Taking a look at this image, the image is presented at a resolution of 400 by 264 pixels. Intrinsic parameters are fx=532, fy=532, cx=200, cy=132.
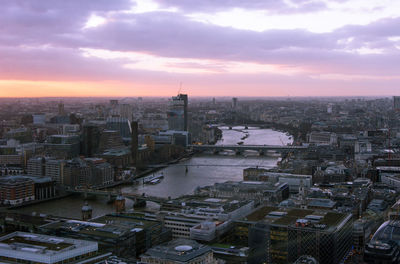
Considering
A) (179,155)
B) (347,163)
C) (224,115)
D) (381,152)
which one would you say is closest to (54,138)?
(179,155)

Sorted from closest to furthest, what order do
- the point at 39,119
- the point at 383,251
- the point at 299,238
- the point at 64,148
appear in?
the point at 383,251
the point at 299,238
the point at 64,148
the point at 39,119

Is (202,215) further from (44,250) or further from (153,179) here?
(153,179)

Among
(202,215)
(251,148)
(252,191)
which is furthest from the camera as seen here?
(251,148)

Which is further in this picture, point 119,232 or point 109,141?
point 109,141

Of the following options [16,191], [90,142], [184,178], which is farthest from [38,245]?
[90,142]

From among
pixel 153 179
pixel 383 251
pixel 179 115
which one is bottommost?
pixel 153 179

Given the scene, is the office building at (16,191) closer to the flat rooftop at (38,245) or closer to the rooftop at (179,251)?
the flat rooftop at (38,245)

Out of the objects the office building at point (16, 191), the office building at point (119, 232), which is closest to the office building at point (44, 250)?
the office building at point (119, 232)
